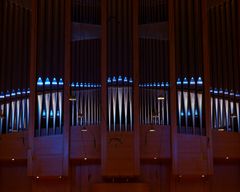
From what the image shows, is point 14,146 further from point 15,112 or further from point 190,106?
point 190,106

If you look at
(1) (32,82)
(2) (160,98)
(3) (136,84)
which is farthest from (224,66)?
(1) (32,82)

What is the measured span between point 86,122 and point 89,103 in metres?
0.54

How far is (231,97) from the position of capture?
17.7 metres

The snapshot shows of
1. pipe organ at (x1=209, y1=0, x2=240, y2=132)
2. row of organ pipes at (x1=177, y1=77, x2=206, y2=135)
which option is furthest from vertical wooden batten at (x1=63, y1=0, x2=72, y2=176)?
pipe organ at (x1=209, y1=0, x2=240, y2=132)

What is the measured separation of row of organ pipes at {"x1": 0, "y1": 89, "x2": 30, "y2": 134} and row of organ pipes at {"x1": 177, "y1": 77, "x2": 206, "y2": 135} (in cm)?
438

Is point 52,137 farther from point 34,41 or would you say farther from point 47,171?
point 34,41

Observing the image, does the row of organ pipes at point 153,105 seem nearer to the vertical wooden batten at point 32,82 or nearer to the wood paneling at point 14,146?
the vertical wooden batten at point 32,82

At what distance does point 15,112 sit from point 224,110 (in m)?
6.05

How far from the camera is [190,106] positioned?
17.2 m

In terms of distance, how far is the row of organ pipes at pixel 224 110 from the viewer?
17531 millimetres

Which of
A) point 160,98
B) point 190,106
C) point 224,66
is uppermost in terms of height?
point 224,66

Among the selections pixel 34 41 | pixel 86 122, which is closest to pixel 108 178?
pixel 86 122

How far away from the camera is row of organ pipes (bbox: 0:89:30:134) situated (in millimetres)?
17500

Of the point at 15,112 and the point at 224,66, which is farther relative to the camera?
the point at 224,66
